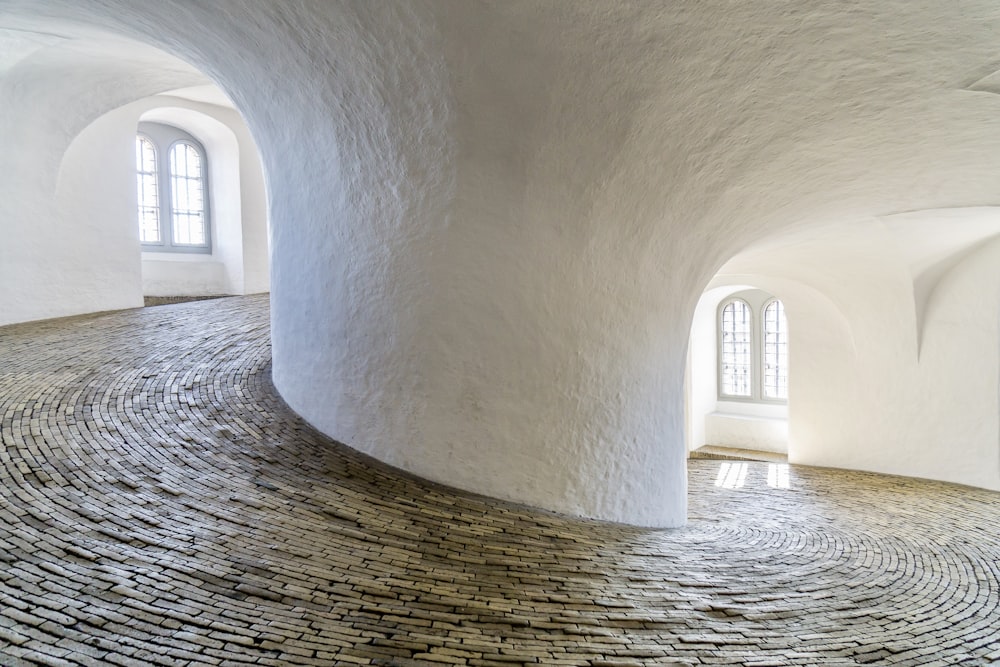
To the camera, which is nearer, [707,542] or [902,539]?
[707,542]

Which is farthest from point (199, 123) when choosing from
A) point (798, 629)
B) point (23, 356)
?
point (798, 629)

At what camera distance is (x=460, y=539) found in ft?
13.3

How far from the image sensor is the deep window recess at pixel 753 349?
53.6 ft

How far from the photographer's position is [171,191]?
42.9 feet

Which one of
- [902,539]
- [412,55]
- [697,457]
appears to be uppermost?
[412,55]

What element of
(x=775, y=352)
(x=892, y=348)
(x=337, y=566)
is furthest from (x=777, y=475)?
(x=337, y=566)

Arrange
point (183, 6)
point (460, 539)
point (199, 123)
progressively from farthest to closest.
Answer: point (199, 123) → point (183, 6) → point (460, 539)

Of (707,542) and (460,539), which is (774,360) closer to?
(707,542)

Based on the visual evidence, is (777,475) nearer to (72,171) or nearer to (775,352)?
(775,352)

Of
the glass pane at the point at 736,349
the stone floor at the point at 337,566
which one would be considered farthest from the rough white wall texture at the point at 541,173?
the glass pane at the point at 736,349

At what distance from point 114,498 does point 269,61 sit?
11.3ft

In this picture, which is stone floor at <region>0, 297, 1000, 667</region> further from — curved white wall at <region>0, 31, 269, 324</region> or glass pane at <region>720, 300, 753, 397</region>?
glass pane at <region>720, 300, 753, 397</region>

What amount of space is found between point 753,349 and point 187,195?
14639mm

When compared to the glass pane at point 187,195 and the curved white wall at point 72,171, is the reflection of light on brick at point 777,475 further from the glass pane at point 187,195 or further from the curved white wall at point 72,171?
the glass pane at point 187,195
